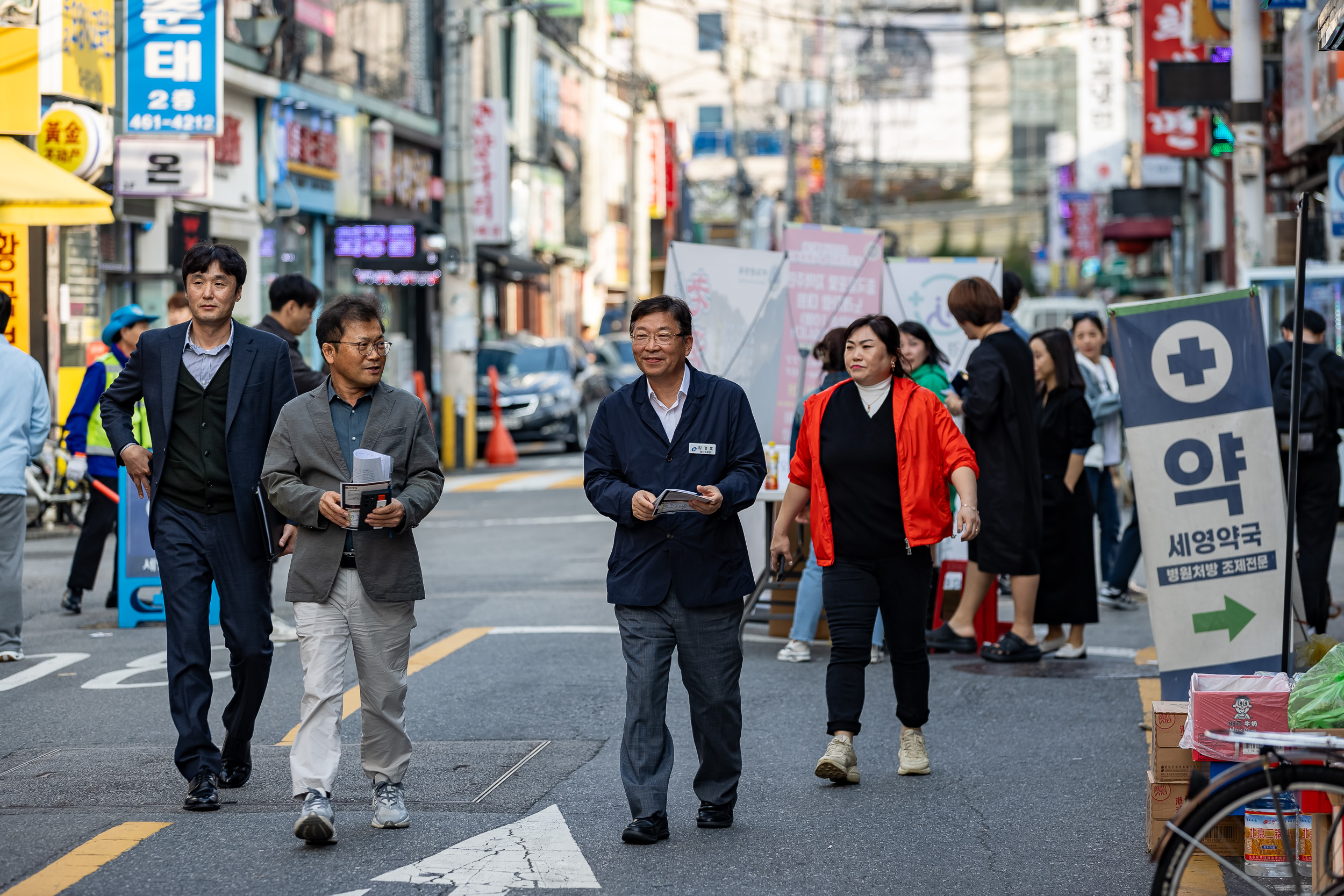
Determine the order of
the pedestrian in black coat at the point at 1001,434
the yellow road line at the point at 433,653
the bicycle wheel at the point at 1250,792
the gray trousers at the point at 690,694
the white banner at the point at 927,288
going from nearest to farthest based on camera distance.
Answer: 1. the bicycle wheel at the point at 1250,792
2. the gray trousers at the point at 690,694
3. the yellow road line at the point at 433,653
4. the pedestrian in black coat at the point at 1001,434
5. the white banner at the point at 927,288

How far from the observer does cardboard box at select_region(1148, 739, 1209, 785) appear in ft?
17.6

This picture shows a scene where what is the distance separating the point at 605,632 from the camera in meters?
10.3

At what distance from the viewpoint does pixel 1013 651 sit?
927 cm

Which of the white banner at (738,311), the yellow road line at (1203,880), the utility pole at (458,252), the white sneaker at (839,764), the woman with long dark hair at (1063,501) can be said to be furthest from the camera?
the utility pole at (458,252)

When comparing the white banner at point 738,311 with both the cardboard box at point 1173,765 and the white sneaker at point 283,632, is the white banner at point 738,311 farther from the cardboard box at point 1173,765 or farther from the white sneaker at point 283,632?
the cardboard box at point 1173,765

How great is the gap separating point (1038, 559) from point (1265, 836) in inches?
171

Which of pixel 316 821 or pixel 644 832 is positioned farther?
pixel 644 832

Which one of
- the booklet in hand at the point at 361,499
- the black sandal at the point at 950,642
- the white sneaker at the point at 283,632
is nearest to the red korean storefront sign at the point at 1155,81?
the black sandal at the point at 950,642

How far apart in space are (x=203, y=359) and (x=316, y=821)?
1.82m

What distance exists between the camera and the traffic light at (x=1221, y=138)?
21547 millimetres

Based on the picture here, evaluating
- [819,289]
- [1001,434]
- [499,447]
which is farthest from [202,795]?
[499,447]

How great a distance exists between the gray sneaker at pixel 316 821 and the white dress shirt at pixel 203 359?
1.62 m

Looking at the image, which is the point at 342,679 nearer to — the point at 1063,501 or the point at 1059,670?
the point at 1059,670

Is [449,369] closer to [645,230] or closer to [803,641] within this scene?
[803,641]
